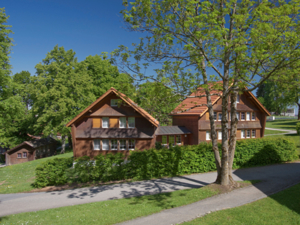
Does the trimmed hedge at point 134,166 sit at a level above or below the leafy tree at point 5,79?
below

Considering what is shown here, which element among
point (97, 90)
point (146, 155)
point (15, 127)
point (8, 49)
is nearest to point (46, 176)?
point (146, 155)

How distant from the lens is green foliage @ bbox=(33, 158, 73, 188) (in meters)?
13.6

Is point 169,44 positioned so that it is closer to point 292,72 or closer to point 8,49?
point 292,72

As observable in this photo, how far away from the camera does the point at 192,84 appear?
9812mm

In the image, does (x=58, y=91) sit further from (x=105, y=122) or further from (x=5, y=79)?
(x=105, y=122)

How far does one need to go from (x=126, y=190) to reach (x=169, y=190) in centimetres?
242

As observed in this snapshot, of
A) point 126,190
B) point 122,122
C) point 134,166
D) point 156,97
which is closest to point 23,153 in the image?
point 122,122

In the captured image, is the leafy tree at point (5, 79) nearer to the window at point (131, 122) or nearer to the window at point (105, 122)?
the window at point (105, 122)

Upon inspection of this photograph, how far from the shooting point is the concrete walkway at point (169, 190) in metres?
8.12

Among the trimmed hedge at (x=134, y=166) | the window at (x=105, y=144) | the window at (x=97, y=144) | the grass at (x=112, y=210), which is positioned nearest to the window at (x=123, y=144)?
the window at (x=105, y=144)

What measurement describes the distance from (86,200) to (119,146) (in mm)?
11202

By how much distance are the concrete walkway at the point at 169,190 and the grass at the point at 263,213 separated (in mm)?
541

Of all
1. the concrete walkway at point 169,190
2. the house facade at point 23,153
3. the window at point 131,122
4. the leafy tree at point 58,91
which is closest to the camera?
the concrete walkway at point 169,190

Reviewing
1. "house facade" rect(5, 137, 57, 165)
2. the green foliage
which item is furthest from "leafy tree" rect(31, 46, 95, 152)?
the green foliage
